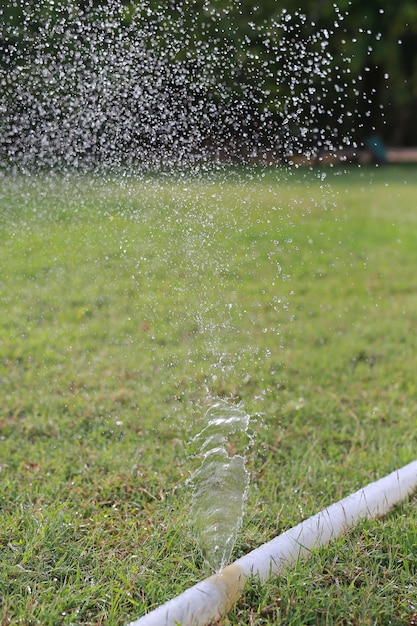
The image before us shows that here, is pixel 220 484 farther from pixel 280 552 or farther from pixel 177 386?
pixel 177 386

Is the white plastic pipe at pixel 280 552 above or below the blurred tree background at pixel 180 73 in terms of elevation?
below

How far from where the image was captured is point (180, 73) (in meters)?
6.61

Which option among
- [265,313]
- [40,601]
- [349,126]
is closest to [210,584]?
[40,601]

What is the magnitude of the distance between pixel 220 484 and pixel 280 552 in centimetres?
34

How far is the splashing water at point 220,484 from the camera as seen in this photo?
208 centimetres

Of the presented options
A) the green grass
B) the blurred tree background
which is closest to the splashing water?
the green grass

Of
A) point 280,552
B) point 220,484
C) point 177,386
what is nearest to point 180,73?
point 177,386

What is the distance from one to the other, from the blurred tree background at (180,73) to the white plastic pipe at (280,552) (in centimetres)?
131

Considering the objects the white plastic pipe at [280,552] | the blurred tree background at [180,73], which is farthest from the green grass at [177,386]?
the blurred tree background at [180,73]

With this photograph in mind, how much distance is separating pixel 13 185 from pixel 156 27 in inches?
65.0

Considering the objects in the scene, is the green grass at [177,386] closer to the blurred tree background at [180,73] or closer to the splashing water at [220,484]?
the splashing water at [220,484]

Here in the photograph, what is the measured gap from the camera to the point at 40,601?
6.16 feet

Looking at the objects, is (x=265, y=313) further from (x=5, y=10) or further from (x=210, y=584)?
(x=5, y=10)

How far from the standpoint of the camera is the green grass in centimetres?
197
